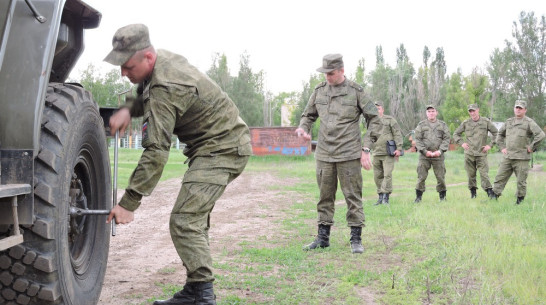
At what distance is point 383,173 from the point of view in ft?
40.5

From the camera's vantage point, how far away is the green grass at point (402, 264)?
171 inches

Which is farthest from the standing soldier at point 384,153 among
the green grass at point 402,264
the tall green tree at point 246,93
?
the tall green tree at point 246,93

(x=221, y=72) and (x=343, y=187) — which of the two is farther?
(x=221, y=72)

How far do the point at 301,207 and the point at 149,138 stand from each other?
7134 mm

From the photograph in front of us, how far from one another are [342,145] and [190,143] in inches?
103

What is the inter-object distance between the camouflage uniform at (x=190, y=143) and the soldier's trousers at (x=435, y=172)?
831cm

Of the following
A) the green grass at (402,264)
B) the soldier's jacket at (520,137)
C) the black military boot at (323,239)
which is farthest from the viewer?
the soldier's jacket at (520,137)

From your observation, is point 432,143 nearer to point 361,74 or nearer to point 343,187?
point 343,187

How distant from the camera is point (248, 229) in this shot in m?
7.68

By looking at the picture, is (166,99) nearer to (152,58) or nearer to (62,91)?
(152,58)

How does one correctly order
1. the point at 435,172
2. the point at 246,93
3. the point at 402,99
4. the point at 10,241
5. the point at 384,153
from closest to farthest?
the point at 10,241, the point at 435,172, the point at 384,153, the point at 246,93, the point at 402,99

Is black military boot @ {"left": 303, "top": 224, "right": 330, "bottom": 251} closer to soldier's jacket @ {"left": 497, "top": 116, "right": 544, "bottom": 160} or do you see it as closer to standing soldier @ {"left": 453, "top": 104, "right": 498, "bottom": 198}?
soldier's jacket @ {"left": 497, "top": 116, "right": 544, "bottom": 160}

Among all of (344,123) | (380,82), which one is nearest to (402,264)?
(344,123)

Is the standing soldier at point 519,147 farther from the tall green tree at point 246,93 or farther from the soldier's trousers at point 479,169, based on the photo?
the tall green tree at point 246,93
